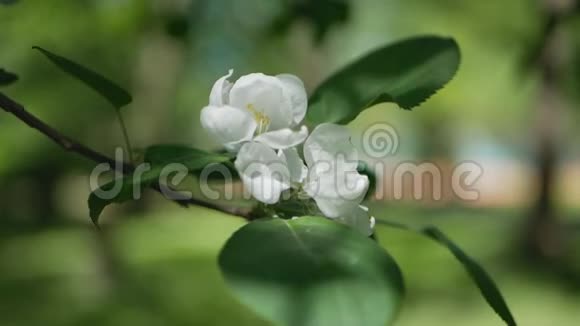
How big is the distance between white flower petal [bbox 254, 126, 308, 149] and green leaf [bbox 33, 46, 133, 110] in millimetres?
183

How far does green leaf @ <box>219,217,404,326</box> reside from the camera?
440mm

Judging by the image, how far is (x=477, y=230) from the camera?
18.6ft

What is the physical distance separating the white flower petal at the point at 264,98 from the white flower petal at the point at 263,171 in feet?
0.14

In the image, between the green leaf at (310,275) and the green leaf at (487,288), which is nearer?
the green leaf at (310,275)

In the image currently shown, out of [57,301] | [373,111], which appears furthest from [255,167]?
[373,111]

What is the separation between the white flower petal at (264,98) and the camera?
2.00 feet

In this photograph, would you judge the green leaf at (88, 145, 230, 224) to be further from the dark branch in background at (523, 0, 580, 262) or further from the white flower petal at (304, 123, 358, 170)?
the dark branch in background at (523, 0, 580, 262)

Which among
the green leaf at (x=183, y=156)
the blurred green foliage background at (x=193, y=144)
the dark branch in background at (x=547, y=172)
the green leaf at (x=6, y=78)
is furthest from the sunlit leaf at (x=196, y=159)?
the dark branch in background at (x=547, y=172)

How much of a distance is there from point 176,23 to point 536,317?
2.47 m

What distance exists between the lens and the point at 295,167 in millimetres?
583

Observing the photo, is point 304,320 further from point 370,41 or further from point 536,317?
point 370,41

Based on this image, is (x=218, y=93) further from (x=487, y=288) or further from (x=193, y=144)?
(x=193, y=144)

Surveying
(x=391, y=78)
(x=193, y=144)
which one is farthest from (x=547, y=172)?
(x=391, y=78)

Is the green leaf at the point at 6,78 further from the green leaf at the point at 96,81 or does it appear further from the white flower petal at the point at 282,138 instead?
the white flower petal at the point at 282,138
